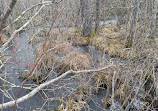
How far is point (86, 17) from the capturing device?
7820 mm

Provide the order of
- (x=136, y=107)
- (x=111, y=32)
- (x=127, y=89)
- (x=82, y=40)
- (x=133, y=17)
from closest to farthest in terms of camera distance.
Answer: (x=136, y=107) < (x=127, y=89) < (x=133, y=17) < (x=82, y=40) < (x=111, y=32)

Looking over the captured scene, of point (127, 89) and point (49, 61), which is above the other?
→ point (49, 61)

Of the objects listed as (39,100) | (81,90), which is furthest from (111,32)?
(39,100)

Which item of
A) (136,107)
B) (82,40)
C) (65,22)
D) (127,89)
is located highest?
(65,22)

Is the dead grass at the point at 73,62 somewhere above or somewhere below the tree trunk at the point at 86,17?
below

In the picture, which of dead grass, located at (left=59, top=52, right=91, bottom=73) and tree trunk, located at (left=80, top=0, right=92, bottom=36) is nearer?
dead grass, located at (left=59, top=52, right=91, bottom=73)

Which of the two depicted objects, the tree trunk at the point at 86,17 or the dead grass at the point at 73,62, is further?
the tree trunk at the point at 86,17

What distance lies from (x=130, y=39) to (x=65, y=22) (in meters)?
3.10

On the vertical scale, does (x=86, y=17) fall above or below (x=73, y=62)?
above

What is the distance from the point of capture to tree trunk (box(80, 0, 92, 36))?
24.7 feet

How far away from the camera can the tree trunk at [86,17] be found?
24.7 feet

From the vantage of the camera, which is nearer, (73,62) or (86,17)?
(73,62)

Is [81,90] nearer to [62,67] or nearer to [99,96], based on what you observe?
[99,96]

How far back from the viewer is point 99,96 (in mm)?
4391
